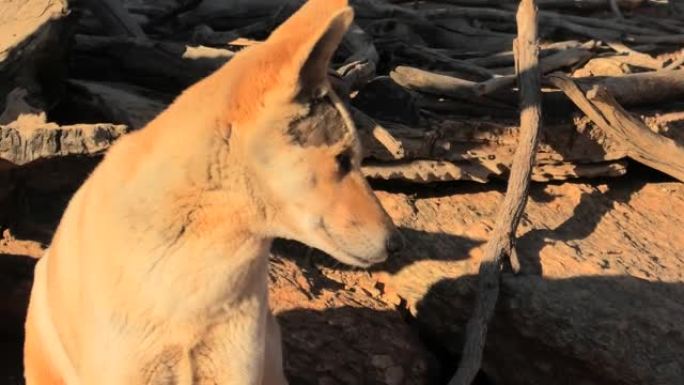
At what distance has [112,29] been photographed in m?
7.61

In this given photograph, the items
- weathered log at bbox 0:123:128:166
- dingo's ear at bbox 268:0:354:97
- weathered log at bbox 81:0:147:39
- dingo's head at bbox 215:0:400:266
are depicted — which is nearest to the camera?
dingo's ear at bbox 268:0:354:97

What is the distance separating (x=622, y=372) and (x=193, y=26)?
4401 millimetres

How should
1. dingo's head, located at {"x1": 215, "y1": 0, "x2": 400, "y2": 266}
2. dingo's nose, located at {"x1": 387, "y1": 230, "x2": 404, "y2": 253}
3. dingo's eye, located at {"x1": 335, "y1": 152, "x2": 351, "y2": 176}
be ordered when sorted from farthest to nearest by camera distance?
dingo's nose, located at {"x1": 387, "y1": 230, "x2": 404, "y2": 253}
dingo's eye, located at {"x1": 335, "y1": 152, "x2": 351, "y2": 176}
dingo's head, located at {"x1": 215, "y1": 0, "x2": 400, "y2": 266}

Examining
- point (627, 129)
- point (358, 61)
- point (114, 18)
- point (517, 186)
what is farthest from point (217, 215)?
point (627, 129)

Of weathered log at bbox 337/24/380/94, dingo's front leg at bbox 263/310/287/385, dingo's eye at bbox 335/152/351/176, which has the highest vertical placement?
dingo's eye at bbox 335/152/351/176

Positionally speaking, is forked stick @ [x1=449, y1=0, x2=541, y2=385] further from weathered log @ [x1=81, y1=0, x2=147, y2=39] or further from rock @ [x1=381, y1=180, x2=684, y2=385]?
weathered log @ [x1=81, y1=0, x2=147, y2=39]

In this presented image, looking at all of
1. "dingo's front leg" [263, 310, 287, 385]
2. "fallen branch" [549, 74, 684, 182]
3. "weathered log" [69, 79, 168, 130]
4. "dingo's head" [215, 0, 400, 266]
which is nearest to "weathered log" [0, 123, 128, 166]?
"weathered log" [69, 79, 168, 130]

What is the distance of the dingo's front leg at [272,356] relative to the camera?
4816mm

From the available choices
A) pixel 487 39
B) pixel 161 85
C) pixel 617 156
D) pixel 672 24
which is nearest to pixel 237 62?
pixel 161 85

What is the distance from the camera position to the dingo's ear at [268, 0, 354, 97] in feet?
11.8

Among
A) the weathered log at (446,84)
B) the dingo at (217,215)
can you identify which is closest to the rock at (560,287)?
the weathered log at (446,84)

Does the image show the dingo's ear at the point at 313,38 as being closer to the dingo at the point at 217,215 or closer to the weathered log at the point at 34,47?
the dingo at the point at 217,215

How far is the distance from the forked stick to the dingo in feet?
7.75

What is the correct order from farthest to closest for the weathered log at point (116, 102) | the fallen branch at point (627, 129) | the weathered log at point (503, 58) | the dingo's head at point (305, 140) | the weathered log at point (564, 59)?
the weathered log at point (503, 58)
the weathered log at point (564, 59)
the fallen branch at point (627, 129)
the weathered log at point (116, 102)
the dingo's head at point (305, 140)
